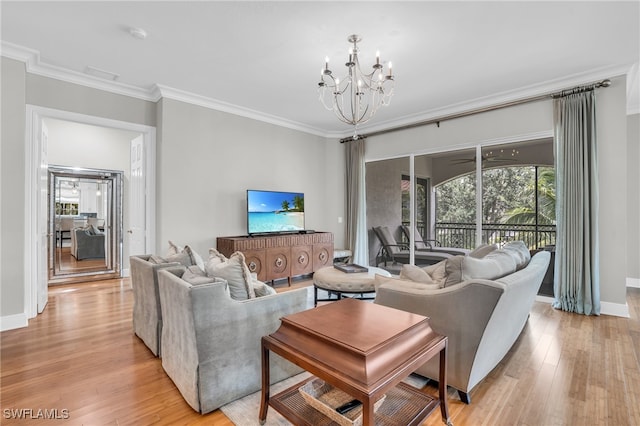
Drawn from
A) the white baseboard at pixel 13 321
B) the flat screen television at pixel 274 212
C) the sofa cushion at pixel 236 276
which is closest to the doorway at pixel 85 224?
the white baseboard at pixel 13 321

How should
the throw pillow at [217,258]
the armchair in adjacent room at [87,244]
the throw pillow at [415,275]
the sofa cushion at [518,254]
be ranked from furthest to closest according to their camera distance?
the armchair in adjacent room at [87,244], the sofa cushion at [518,254], the throw pillow at [217,258], the throw pillow at [415,275]

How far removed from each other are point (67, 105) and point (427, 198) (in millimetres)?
5462

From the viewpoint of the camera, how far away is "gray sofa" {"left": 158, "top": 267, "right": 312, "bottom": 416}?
183 centimetres

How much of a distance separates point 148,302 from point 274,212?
2792mm

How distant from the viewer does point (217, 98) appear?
4.62 meters

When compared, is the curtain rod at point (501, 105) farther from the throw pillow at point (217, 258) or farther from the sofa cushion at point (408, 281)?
the throw pillow at point (217, 258)

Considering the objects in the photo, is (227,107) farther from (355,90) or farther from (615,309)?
(615,309)

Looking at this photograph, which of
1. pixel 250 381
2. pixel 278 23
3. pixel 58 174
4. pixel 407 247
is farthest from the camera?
pixel 407 247

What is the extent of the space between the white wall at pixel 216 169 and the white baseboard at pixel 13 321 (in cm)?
152

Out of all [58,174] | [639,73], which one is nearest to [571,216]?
[639,73]

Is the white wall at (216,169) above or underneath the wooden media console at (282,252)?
above

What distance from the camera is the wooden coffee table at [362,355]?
1.25 m

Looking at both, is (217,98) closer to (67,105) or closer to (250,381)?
(67,105)

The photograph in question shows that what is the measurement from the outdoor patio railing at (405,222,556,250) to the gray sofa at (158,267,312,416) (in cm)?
379
